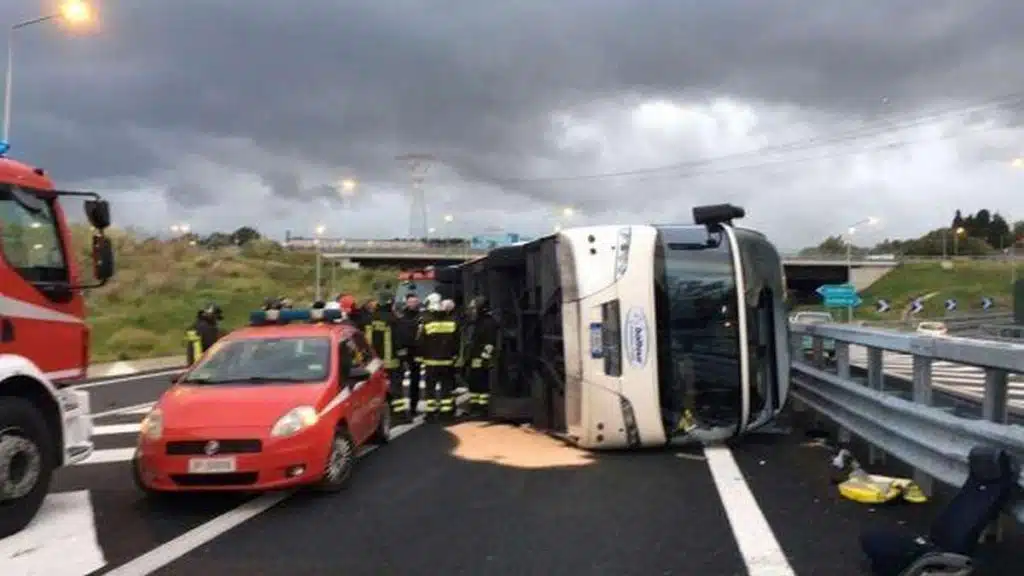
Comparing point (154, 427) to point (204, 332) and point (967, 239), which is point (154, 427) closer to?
point (204, 332)

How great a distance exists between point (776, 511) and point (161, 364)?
72.3 feet

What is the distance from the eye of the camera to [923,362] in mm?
6809

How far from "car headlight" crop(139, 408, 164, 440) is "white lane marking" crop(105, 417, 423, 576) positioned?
2.79 ft

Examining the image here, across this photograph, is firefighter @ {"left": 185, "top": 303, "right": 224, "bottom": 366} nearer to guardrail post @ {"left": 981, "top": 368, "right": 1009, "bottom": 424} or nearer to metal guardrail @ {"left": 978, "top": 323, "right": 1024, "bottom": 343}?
guardrail post @ {"left": 981, "top": 368, "right": 1009, "bottom": 424}

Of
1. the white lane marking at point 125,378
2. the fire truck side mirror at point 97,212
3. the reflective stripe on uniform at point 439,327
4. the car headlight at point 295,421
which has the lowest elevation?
the white lane marking at point 125,378

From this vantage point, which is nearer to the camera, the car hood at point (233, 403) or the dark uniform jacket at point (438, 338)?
the car hood at point (233, 403)

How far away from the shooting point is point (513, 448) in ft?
33.3

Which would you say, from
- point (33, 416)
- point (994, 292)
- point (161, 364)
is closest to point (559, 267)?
point (33, 416)

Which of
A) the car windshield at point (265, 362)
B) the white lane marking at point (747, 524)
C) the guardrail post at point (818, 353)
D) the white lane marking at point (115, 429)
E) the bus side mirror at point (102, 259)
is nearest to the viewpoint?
the white lane marking at point (747, 524)

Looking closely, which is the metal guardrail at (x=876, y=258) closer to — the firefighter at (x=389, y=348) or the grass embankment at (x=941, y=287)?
the grass embankment at (x=941, y=287)

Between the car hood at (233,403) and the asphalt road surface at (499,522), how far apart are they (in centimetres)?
72

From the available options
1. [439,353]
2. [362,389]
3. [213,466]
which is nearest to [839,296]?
[439,353]

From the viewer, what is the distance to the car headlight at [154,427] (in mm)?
7379

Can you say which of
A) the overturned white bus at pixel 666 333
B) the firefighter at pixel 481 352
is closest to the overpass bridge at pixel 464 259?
the firefighter at pixel 481 352
